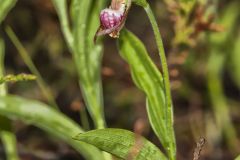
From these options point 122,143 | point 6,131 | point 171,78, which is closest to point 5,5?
point 6,131

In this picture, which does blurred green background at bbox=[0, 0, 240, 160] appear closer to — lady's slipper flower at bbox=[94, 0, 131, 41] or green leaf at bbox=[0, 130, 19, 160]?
green leaf at bbox=[0, 130, 19, 160]

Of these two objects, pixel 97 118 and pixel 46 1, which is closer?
pixel 97 118

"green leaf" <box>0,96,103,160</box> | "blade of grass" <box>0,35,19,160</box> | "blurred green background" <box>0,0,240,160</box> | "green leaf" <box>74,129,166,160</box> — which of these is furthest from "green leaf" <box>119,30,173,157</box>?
"blurred green background" <box>0,0,240,160</box>

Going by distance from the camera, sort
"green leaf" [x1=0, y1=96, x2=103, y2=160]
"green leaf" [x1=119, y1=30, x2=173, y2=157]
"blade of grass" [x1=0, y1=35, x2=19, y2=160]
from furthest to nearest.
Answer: "blade of grass" [x1=0, y1=35, x2=19, y2=160] → "green leaf" [x1=0, y1=96, x2=103, y2=160] → "green leaf" [x1=119, y1=30, x2=173, y2=157]

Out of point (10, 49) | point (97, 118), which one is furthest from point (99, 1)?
point (10, 49)

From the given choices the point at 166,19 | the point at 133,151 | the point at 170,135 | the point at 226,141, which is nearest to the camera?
the point at 133,151

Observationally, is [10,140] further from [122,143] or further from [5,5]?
[122,143]

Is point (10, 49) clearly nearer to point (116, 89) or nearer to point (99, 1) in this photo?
point (116, 89)
